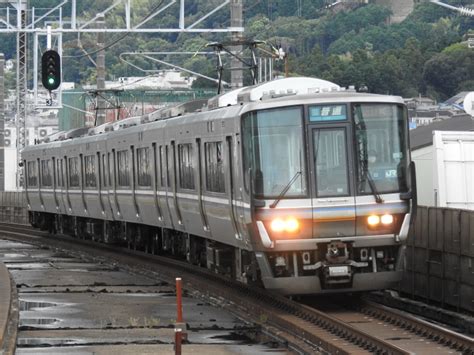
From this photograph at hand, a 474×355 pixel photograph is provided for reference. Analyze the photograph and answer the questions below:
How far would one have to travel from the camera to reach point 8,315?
1789 cm

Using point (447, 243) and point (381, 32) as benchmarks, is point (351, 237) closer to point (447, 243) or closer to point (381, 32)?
Answer: point (447, 243)

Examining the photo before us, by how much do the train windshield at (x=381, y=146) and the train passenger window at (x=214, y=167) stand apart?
8.34 feet

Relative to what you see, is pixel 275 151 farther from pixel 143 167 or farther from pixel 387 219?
pixel 143 167

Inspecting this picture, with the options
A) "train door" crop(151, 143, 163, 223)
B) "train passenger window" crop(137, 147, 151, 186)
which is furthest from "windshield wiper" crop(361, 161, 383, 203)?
"train passenger window" crop(137, 147, 151, 186)

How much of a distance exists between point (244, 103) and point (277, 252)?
7.04 feet

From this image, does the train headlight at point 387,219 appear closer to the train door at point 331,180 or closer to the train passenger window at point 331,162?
the train door at point 331,180

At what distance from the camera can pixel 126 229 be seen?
1308 inches

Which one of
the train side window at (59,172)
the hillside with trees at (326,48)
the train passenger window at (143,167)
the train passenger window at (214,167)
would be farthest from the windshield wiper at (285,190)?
the hillside with trees at (326,48)

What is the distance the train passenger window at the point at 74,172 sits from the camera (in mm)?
37188

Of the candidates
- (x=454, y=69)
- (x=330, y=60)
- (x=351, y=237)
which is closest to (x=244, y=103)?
(x=351, y=237)

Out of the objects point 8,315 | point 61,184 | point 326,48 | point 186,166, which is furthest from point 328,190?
point 326,48

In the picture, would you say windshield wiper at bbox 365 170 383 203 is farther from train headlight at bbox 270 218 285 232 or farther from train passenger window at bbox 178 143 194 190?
train passenger window at bbox 178 143 194 190

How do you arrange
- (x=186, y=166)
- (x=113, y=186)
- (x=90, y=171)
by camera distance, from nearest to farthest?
(x=186, y=166) < (x=113, y=186) < (x=90, y=171)

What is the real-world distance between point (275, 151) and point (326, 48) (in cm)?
17383
